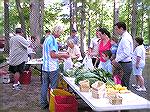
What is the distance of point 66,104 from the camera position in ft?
14.5

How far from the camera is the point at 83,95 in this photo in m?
3.54

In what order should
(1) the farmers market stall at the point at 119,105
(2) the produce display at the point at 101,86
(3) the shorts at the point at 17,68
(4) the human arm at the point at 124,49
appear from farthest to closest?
(3) the shorts at the point at 17,68 → (4) the human arm at the point at 124,49 → (2) the produce display at the point at 101,86 → (1) the farmers market stall at the point at 119,105

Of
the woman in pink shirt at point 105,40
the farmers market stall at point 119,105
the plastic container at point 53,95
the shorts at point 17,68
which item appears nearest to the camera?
the farmers market stall at point 119,105

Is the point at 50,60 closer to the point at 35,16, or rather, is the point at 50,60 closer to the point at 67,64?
the point at 67,64

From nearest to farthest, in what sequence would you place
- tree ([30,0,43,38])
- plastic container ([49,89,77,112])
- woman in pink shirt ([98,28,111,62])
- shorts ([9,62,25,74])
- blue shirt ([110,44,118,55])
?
plastic container ([49,89,77,112]) → woman in pink shirt ([98,28,111,62]) → blue shirt ([110,44,118,55]) → shorts ([9,62,25,74]) → tree ([30,0,43,38])

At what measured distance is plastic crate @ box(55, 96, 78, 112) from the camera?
4.33 meters

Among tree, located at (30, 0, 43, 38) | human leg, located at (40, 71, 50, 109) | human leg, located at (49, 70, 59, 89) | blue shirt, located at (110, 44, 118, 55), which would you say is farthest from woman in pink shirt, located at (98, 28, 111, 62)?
tree, located at (30, 0, 43, 38)

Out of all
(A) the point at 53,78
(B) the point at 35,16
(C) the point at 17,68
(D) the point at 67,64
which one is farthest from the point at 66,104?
(B) the point at 35,16

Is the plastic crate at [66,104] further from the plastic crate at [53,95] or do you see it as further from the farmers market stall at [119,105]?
the farmers market stall at [119,105]

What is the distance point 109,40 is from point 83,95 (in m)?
1.68

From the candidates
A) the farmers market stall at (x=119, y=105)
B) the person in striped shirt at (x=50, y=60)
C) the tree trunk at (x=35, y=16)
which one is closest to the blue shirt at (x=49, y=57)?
the person in striped shirt at (x=50, y=60)

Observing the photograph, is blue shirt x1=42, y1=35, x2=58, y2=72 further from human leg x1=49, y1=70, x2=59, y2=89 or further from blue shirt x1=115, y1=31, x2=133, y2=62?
blue shirt x1=115, y1=31, x2=133, y2=62

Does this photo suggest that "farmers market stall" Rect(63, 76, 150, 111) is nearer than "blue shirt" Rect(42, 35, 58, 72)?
Yes

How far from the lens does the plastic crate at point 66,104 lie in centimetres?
433
